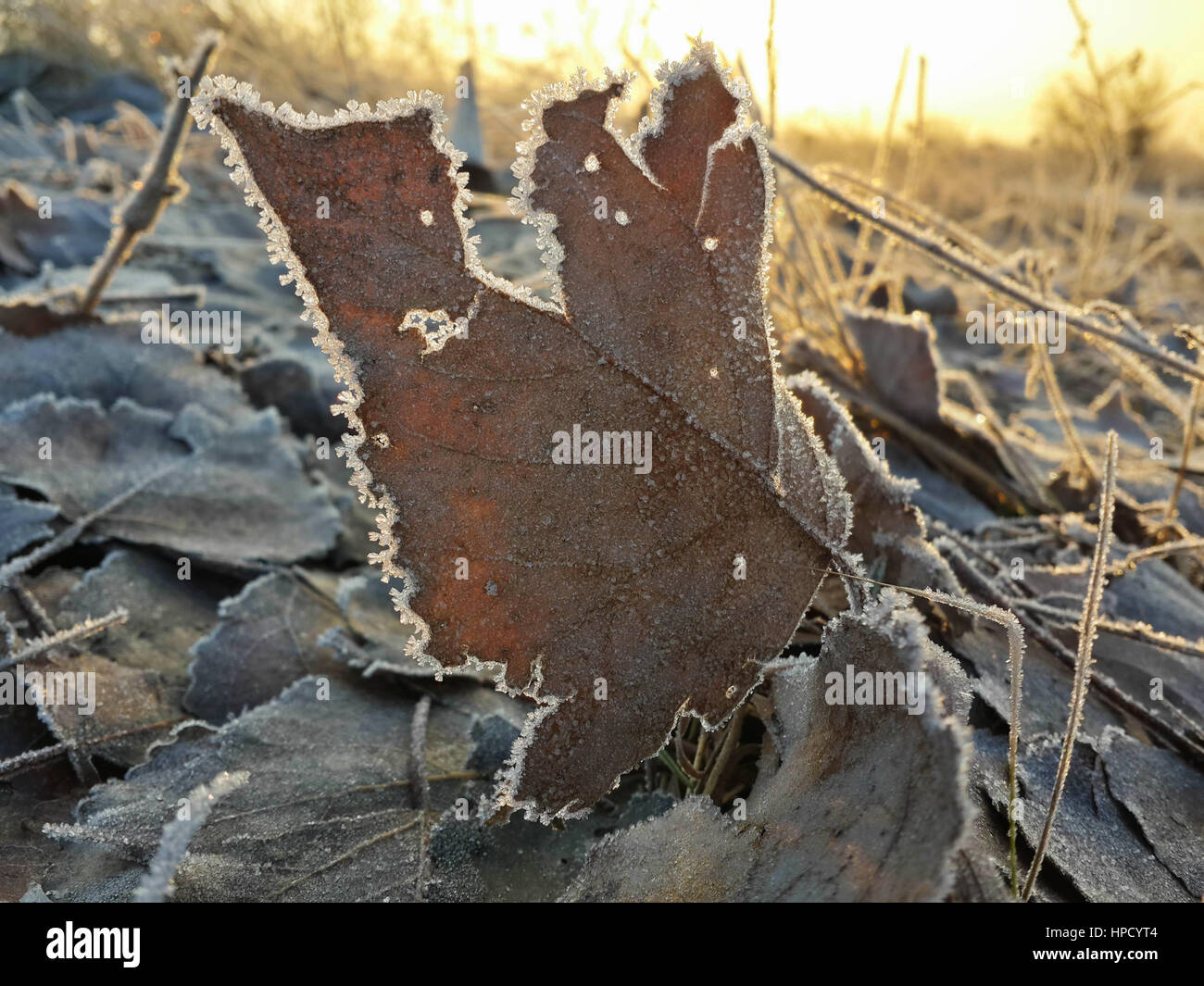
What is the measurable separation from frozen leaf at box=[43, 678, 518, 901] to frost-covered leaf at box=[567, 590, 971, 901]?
271 millimetres

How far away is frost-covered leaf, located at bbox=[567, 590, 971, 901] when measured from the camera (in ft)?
2.14

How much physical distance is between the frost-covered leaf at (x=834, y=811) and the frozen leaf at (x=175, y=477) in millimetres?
971

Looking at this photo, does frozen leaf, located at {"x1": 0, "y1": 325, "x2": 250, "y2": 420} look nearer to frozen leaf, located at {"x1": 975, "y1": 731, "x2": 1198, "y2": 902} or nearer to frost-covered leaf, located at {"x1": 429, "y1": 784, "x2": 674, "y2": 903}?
frost-covered leaf, located at {"x1": 429, "y1": 784, "x2": 674, "y2": 903}

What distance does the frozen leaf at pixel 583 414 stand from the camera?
79 centimetres

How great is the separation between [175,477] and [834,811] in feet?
4.49

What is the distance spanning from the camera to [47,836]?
0.99 meters

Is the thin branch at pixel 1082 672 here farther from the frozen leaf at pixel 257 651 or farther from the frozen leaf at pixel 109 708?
the frozen leaf at pixel 109 708

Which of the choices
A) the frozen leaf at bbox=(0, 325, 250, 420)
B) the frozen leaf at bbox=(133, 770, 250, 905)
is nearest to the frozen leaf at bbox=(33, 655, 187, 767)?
the frozen leaf at bbox=(133, 770, 250, 905)

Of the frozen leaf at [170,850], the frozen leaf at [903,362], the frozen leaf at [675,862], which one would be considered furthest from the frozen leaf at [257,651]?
the frozen leaf at [903,362]

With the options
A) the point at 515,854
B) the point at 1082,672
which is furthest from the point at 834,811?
the point at 515,854

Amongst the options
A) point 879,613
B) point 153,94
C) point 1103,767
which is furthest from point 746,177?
point 153,94
